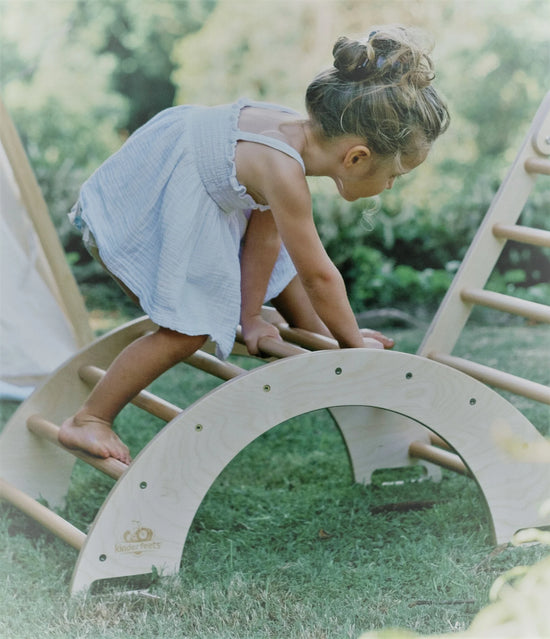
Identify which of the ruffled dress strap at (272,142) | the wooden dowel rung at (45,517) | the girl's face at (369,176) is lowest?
the wooden dowel rung at (45,517)

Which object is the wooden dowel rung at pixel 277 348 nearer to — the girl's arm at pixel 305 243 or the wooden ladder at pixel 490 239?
the girl's arm at pixel 305 243

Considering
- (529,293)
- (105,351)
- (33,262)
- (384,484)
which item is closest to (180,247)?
(105,351)

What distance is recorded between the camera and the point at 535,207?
5199 millimetres

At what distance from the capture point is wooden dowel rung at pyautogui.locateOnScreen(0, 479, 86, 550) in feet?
6.53

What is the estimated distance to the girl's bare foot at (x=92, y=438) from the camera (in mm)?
2109

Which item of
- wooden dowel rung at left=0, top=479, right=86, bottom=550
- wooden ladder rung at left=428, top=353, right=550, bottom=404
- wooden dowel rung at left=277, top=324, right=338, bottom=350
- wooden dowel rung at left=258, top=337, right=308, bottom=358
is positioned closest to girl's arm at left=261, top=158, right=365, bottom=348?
wooden dowel rung at left=258, top=337, right=308, bottom=358

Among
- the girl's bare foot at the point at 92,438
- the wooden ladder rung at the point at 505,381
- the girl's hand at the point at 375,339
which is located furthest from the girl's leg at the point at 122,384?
the wooden ladder rung at the point at 505,381

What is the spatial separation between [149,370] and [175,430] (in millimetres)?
227

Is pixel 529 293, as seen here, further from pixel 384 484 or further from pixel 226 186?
pixel 226 186

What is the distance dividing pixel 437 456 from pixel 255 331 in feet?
2.10

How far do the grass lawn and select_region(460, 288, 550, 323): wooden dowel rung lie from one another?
1.87 ft

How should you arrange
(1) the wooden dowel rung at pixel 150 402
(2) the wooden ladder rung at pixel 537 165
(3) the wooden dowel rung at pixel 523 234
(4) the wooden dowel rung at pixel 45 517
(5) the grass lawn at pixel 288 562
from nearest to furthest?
(5) the grass lawn at pixel 288 562 < (4) the wooden dowel rung at pixel 45 517 < (1) the wooden dowel rung at pixel 150 402 < (3) the wooden dowel rung at pixel 523 234 < (2) the wooden ladder rung at pixel 537 165

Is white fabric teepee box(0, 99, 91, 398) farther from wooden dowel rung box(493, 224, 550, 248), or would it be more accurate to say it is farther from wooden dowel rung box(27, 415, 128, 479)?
wooden dowel rung box(493, 224, 550, 248)

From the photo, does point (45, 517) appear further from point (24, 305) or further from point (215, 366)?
point (24, 305)
